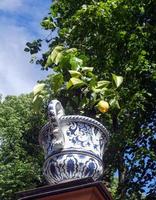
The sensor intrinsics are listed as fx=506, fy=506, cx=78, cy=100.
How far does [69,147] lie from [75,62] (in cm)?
50

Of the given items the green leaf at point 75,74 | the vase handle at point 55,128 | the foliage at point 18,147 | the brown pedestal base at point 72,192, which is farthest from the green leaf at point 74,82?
the foliage at point 18,147

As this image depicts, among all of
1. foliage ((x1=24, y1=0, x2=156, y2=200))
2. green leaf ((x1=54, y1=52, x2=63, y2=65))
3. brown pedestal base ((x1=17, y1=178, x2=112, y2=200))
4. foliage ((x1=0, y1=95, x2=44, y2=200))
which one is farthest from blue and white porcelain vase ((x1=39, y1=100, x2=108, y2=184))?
foliage ((x1=0, y1=95, x2=44, y2=200))

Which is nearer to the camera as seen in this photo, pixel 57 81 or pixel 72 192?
pixel 72 192

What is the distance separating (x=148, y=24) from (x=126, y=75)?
1.42m

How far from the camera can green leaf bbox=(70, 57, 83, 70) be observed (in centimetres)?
245

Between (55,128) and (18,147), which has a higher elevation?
(18,147)

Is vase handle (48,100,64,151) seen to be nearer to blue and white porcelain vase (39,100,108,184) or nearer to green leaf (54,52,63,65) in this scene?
blue and white porcelain vase (39,100,108,184)

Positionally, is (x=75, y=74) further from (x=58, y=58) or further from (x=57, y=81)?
(x=58, y=58)

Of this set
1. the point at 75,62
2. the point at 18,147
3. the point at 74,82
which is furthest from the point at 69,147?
the point at 18,147

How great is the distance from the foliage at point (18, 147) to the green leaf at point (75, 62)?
1252 cm

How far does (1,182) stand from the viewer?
15.7 m

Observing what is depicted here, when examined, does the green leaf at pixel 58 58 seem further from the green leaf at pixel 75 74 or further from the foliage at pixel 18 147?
the foliage at pixel 18 147

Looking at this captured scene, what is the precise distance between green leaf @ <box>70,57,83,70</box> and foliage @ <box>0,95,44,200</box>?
1252cm

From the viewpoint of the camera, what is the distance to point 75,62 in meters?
2.47
